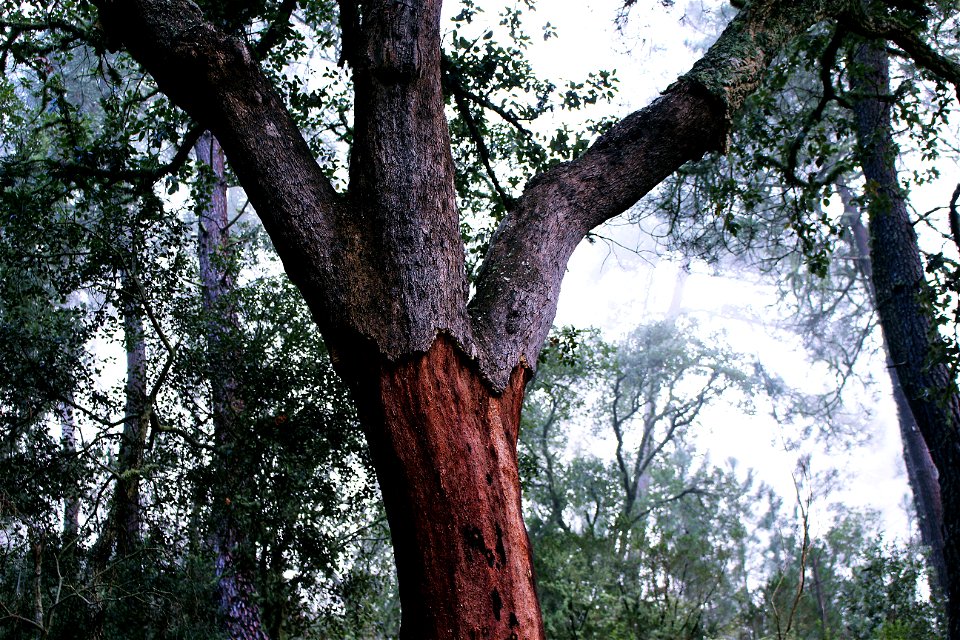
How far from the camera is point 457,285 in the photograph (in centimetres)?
237

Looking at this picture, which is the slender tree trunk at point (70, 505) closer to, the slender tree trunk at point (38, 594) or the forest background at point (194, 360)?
the forest background at point (194, 360)

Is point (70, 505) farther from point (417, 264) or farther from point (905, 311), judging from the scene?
point (905, 311)

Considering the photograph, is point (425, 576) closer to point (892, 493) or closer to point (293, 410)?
point (293, 410)

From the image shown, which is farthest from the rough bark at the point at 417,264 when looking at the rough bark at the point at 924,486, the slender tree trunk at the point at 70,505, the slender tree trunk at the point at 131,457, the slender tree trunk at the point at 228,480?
the rough bark at the point at 924,486

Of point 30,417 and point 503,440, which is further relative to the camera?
point 30,417

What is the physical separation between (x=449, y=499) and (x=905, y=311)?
21.2ft

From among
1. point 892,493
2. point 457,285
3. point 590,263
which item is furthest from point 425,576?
point 590,263

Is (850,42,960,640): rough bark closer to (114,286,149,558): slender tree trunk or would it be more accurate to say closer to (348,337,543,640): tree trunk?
(348,337,543,640): tree trunk

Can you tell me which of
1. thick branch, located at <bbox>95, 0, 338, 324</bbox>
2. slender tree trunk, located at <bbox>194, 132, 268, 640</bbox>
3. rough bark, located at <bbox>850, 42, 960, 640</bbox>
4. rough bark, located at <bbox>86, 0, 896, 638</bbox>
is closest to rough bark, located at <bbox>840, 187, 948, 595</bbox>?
rough bark, located at <bbox>850, 42, 960, 640</bbox>

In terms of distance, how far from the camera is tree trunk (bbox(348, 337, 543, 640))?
6.63ft

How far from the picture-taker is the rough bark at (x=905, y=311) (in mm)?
5176

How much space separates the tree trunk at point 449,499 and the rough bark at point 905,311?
3.21 metres

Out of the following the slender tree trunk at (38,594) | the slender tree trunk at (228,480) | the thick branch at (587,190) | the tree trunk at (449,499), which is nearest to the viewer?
the tree trunk at (449,499)

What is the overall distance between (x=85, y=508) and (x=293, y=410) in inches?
62.4
